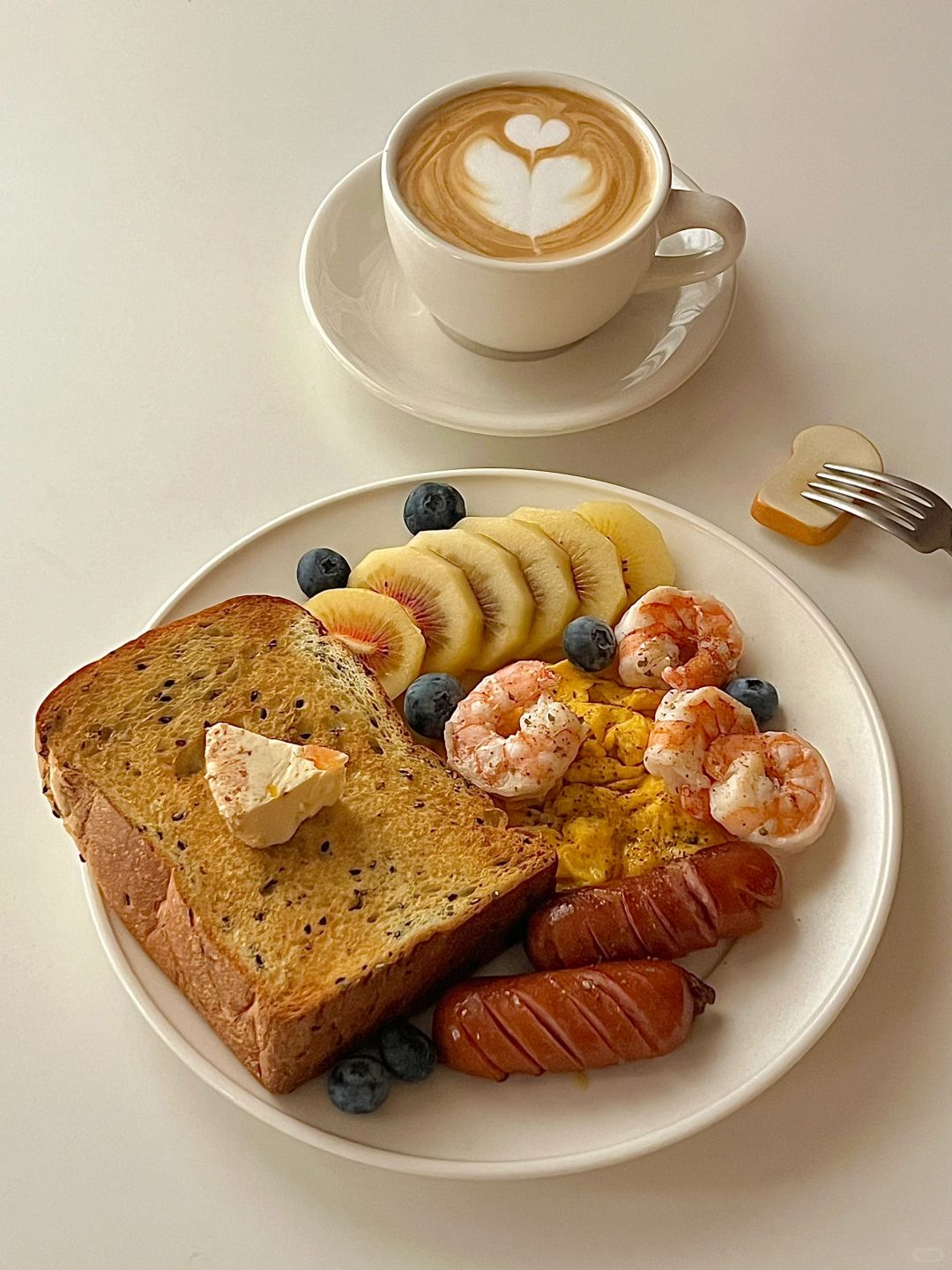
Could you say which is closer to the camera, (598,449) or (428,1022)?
(428,1022)

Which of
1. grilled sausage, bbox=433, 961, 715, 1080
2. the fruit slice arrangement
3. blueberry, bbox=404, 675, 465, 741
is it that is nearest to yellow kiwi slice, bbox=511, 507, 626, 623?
the fruit slice arrangement

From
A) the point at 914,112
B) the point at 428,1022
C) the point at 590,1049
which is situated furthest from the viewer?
the point at 914,112

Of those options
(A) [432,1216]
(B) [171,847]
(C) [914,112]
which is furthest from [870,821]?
(C) [914,112]

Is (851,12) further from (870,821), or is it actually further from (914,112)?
(870,821)

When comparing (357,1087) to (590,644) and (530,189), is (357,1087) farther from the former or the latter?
(530,189)

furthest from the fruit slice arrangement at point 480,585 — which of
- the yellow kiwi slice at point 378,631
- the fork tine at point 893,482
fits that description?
the fork tine at point 893,482

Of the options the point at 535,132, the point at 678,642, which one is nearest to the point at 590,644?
the point at 678,642

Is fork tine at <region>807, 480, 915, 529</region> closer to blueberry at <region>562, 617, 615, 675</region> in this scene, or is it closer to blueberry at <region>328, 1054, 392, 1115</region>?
blueberry at <region>562, 617, 615, 675</region>
